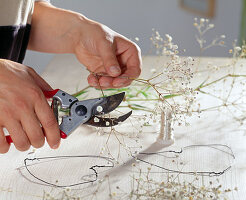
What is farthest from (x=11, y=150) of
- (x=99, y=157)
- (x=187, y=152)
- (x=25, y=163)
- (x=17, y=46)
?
(x=187, y=152)

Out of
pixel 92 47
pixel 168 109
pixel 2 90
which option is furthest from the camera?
pixel 92 47

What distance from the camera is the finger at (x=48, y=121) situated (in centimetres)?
83

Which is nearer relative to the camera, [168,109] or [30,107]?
[30,107]

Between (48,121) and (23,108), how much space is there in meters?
0.06

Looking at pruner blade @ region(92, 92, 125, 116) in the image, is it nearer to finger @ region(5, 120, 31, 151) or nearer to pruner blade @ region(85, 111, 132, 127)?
pruner blade @ region(85, 111, 132, 127)

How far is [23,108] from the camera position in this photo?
2.71 feet

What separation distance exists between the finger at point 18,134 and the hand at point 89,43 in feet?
0.96

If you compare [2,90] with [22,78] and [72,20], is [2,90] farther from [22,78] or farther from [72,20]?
[72,20]

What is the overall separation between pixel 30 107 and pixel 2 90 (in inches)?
2.5

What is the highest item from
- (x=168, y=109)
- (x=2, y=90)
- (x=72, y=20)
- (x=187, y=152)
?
(x=72, y=20)

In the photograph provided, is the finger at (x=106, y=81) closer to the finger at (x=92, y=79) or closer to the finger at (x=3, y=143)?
the finger at (x=92, y=79)

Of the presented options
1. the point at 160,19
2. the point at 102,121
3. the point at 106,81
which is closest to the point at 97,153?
the point at 102,121

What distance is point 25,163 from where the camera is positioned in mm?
964

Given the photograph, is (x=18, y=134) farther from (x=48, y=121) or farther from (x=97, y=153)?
(x=97, y=153)
